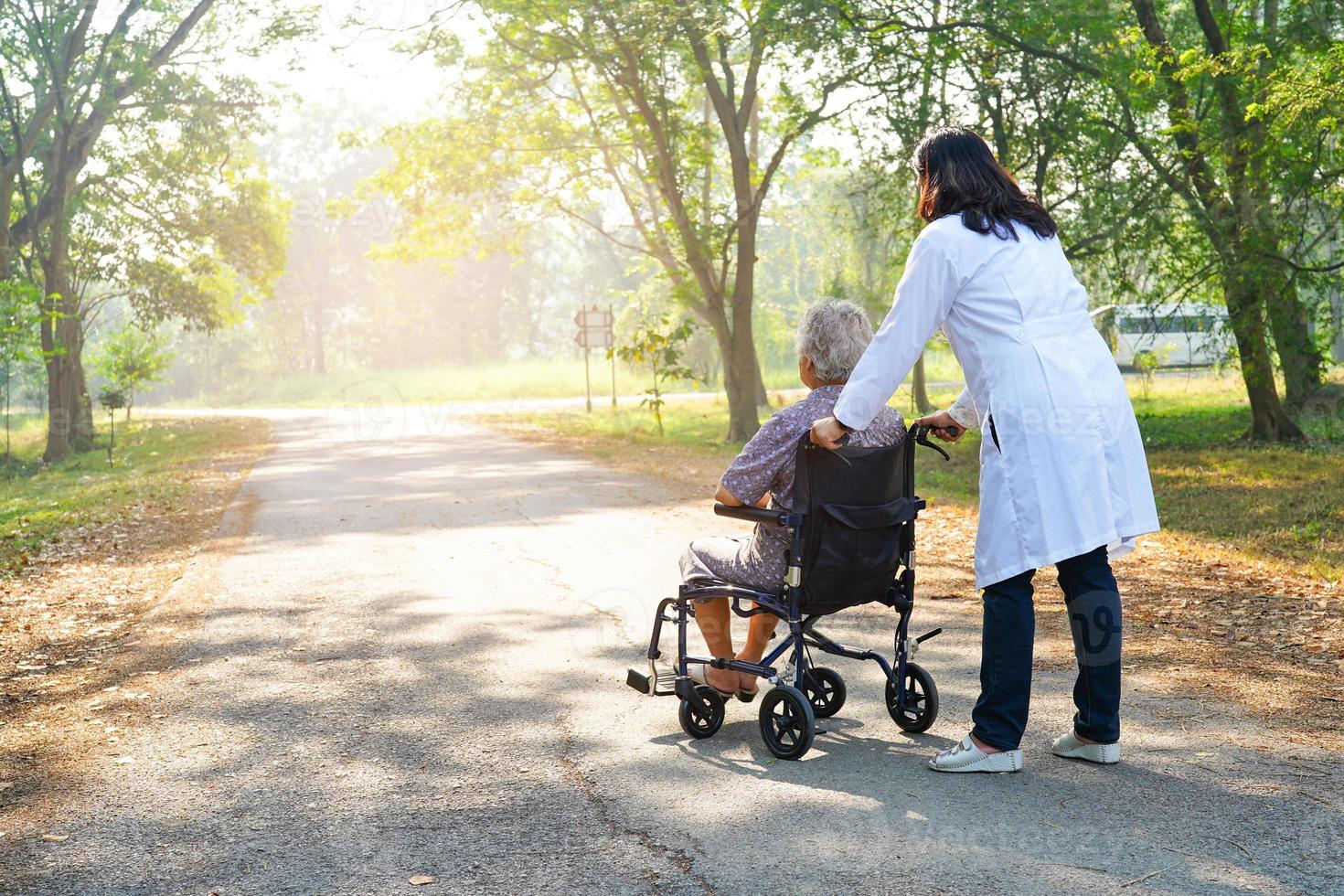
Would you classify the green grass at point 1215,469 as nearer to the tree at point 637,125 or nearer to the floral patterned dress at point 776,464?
the tree at point 637,125

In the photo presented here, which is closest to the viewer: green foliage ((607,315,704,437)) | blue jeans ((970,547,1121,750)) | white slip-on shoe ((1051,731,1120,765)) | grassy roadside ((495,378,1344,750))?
blue jeans ((970,547,1121,750))

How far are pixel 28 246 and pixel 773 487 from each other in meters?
31.5

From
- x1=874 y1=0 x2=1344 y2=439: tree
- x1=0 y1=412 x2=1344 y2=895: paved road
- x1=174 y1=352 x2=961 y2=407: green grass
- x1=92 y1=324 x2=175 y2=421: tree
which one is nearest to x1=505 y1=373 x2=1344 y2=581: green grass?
x1=874 y1=0 x2=1344 y2=439: tree

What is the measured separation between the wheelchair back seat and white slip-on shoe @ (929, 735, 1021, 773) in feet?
2.01

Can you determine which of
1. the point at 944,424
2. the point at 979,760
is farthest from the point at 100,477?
the point at 979,760

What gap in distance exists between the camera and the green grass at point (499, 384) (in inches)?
1885

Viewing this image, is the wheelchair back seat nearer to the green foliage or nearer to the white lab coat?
the white lab coat

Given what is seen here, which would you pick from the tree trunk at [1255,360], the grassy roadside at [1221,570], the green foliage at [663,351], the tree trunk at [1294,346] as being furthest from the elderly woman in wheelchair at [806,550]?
the green foliage at [663,351]

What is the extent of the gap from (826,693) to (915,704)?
1.12ft

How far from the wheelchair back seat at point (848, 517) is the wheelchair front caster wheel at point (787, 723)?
31 centimetres

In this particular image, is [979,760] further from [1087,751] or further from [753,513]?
[753,513]

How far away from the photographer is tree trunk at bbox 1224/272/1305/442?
515 inches

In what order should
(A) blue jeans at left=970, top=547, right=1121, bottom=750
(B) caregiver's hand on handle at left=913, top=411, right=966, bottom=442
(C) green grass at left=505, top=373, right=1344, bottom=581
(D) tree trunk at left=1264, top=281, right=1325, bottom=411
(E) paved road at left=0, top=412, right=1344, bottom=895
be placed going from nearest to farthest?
1. (E) paved road at left=0, top=412, right=1344, bottom=895
2. (A) blue jeans at left=970, top=547, right=1121, bottom=750
3. (B) caregiver's hand on handle at left=913, top=411, right=966, bottom=442
4. (C) green grass at left=505, top=373, right=1344, bottom=581
5. (D) tree trunk at left=1264, top=281, right=1325, bottom=411

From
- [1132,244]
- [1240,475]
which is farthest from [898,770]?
[1132,244]
